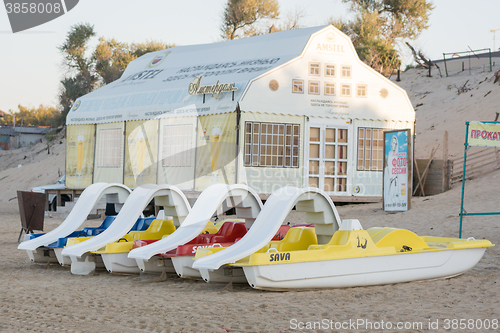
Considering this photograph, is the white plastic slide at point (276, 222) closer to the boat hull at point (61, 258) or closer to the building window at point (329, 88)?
the boat hull at point (61, 258)

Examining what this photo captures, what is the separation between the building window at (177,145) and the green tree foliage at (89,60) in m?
31.0

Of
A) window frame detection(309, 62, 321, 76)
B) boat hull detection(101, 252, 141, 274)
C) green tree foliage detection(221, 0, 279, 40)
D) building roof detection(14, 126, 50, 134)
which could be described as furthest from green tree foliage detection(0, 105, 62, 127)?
boat hull detection(101, 252, 141, 274)

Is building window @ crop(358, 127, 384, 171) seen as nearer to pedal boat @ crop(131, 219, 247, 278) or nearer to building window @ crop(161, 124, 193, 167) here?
building window @ crop(161, 124, 193, 167)

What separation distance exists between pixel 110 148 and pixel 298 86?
716cm

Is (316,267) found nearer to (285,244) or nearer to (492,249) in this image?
(285,244)

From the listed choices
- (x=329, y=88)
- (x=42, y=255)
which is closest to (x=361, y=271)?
(x=42, y=255)

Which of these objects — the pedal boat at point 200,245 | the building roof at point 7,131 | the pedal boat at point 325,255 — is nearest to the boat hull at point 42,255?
the pedal boat at point 200,245

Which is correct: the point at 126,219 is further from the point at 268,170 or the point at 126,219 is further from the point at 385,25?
the point at 385,25

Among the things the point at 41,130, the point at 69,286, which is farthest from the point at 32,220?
the point at 41,130

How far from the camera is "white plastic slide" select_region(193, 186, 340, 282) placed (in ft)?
24.5

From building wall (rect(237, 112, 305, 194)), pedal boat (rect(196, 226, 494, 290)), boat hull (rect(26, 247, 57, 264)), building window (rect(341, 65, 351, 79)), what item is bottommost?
boat hull (rect(26, 247, 57, 264))

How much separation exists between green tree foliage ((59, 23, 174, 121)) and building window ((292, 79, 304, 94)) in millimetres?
32796

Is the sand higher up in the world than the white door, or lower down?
lower down

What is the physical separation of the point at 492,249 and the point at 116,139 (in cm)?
1358
